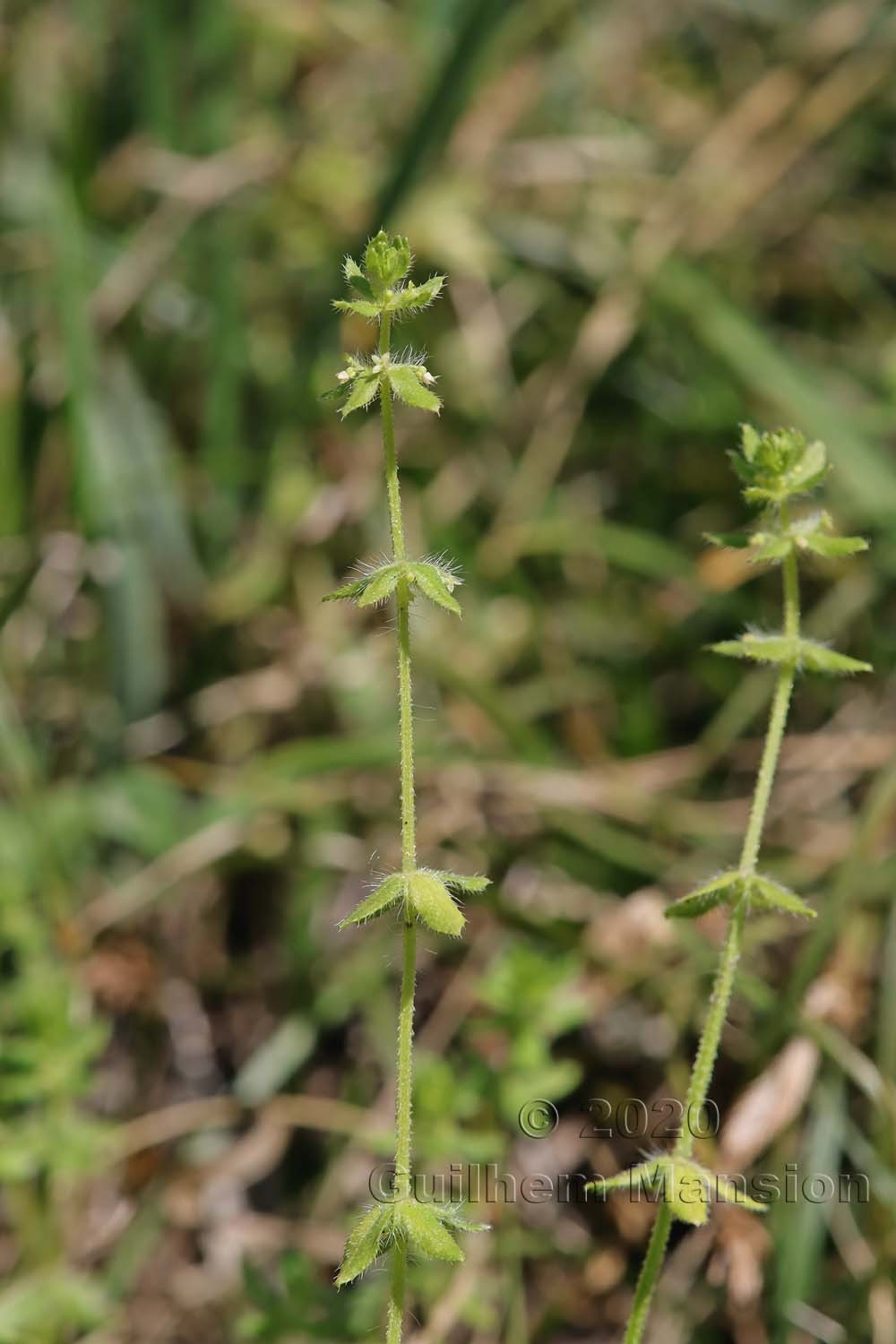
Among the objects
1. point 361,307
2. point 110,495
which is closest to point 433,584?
point 361,307

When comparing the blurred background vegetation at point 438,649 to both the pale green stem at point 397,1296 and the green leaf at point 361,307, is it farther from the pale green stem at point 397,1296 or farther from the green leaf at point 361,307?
the green leaf at point 361,307

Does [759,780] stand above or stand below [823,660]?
below

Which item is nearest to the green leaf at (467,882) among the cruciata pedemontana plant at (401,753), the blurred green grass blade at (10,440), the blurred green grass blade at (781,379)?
the cruciata pedemontana plant at (401,753)

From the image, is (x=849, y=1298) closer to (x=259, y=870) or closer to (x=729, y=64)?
(x=259, y=870)

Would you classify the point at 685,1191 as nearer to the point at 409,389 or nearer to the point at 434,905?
the point at 434,905

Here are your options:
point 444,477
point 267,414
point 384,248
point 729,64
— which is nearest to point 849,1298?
point 384,248
